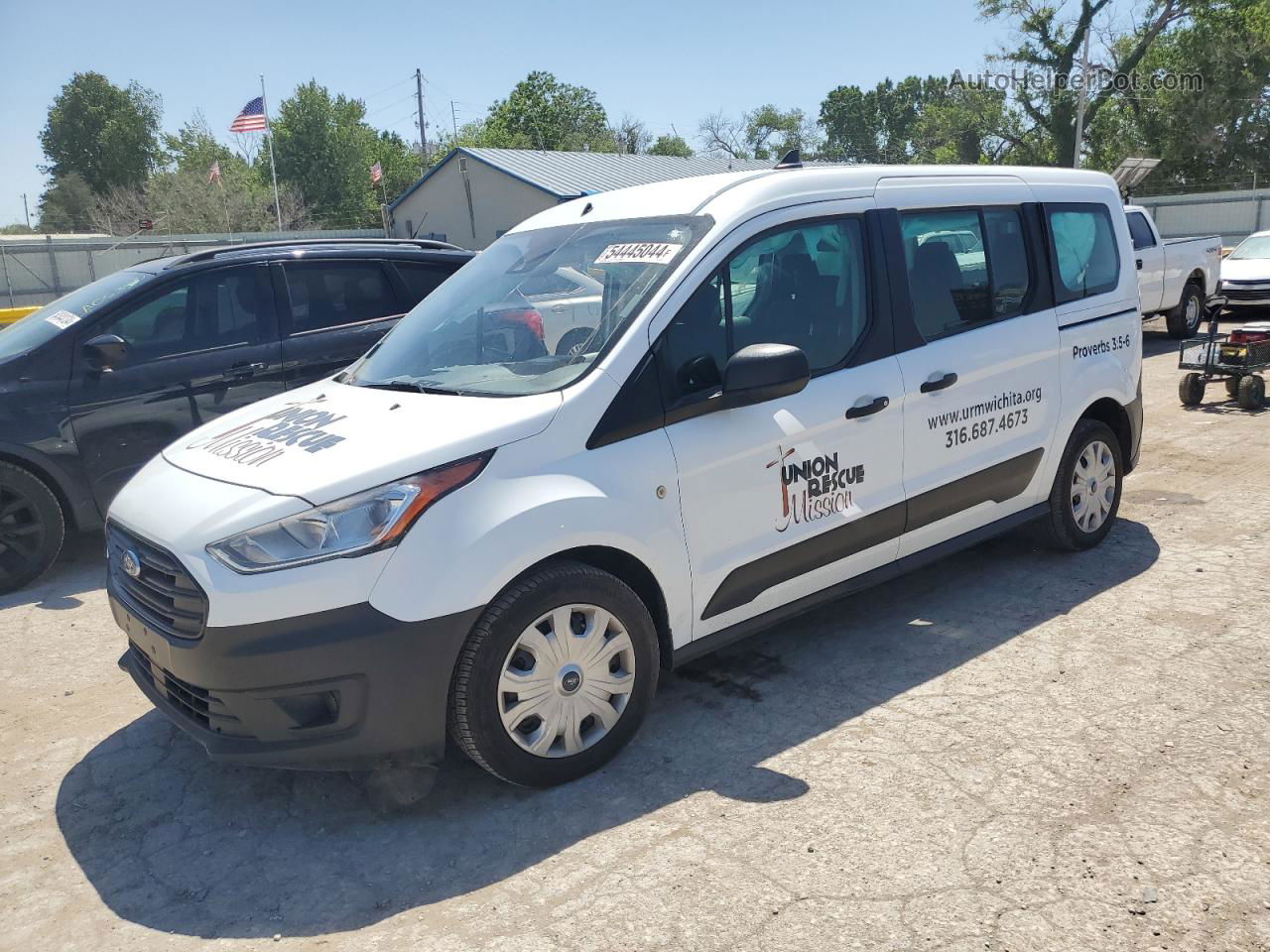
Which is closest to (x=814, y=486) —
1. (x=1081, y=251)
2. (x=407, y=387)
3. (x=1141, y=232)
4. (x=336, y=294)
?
(x=407, y=387)

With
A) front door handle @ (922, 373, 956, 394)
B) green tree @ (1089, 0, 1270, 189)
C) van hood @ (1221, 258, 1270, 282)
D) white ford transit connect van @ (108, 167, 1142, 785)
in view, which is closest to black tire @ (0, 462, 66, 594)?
white ford transit connect van @ (108, 167, 1142, 785)

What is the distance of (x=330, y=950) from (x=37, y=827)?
1.39 meters

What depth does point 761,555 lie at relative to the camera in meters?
3.83

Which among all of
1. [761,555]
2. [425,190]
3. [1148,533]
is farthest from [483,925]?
[425,190]

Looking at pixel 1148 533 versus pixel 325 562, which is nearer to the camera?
pixel 325 562

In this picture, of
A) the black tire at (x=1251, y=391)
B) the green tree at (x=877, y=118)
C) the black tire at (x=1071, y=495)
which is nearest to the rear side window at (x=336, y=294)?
the black tire at (x=1071, y=495)

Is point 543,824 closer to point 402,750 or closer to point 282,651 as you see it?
point 402,750

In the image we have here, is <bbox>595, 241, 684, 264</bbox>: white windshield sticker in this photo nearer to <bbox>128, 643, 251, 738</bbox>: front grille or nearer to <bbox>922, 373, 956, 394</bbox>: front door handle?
<bbox>922, 373, 956, 394</bbox>: front door handle

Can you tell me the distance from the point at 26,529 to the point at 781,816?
4.85 metres

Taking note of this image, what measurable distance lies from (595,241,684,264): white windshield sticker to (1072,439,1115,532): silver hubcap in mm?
2692

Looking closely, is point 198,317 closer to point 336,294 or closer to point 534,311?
point 336,294

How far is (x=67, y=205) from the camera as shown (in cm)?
7562

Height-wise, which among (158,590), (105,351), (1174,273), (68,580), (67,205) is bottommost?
(68,580)

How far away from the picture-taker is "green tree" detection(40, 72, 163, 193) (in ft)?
251
